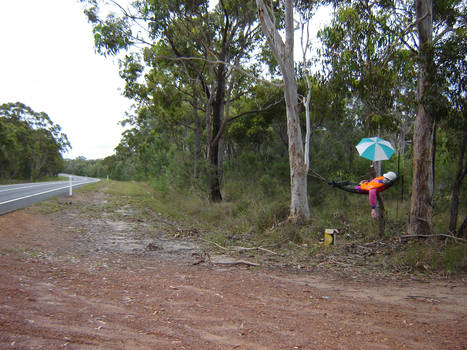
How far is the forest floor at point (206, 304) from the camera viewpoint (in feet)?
11.4

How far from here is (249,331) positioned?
12.2ft

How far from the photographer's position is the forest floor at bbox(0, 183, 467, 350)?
346 cm

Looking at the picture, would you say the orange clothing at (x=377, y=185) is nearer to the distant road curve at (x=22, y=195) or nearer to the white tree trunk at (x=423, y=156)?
the white tree trunk at (x=423, y=156)

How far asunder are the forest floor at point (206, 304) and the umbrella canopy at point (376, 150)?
2646 mm

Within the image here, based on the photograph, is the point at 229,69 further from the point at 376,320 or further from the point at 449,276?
the point at 376,320

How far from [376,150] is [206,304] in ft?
17.3

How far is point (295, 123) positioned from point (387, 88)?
2.66m

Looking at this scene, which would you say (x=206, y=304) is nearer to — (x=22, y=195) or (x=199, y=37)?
(x=199, y=37)

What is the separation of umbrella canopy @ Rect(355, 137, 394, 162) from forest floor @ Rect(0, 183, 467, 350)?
2646mm

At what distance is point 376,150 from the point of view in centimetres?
792

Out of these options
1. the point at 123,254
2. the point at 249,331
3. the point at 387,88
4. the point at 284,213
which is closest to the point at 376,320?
the point at 249,331

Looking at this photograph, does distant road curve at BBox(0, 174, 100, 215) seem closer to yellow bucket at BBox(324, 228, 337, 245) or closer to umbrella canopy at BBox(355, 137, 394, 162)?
yellow bucket at BBox(324, 228, 337, 245)

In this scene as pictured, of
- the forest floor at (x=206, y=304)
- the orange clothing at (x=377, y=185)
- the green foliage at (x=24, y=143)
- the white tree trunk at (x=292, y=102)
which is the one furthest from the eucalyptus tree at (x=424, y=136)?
the green foliage at (x=24, y=143)

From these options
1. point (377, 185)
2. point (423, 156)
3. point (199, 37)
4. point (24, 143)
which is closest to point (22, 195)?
point (199, 37)
